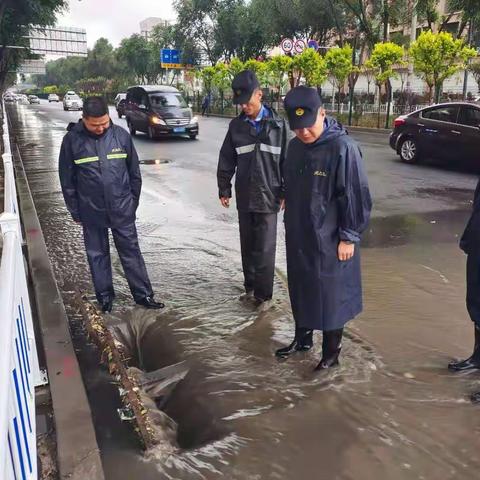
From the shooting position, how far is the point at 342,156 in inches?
112

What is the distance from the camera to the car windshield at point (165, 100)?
18.8m

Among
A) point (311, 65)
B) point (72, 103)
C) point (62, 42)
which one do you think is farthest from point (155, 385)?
point (62, 42)

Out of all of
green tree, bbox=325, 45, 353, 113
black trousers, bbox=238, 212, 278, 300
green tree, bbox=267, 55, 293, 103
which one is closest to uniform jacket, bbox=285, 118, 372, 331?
black trousers, bbox=238, 212, 278, 300

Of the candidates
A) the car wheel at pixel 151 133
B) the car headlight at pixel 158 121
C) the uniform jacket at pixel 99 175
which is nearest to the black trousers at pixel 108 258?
the uniform jacket at pixel 99 175

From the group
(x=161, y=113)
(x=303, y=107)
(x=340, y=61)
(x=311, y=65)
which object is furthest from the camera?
(x=311, y=65)

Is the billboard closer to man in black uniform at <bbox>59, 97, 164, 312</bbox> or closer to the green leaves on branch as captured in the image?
the green leaves on branch

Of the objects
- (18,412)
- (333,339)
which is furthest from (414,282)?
(18,412)

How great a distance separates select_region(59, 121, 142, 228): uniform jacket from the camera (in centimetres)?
385

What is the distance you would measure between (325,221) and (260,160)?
1.16 metres

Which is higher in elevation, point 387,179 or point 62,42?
point 62,42

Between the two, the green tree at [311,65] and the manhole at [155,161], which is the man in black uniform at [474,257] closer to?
the manhole at [155,161]

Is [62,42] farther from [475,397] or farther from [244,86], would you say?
[475,397]

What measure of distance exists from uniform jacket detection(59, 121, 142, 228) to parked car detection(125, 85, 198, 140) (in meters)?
14.6

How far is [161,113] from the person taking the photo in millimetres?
18453
